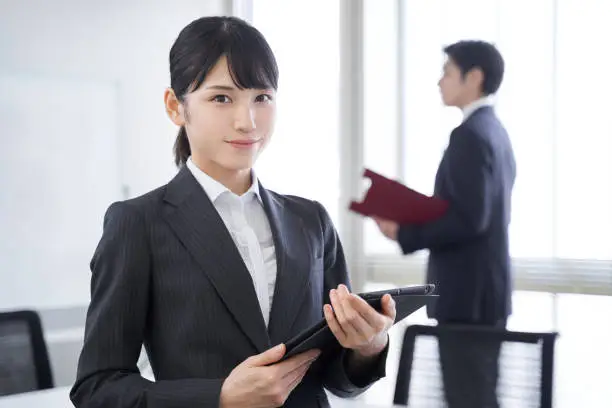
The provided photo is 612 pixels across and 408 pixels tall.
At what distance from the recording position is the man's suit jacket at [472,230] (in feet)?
8.46

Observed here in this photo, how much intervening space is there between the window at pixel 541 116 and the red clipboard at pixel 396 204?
2.59 feet

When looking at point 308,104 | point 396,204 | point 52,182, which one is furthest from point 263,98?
point 308,104

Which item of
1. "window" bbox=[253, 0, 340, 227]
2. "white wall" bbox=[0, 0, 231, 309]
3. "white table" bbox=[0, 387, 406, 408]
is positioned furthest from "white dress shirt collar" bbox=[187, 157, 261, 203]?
"window" bbox=[253, 0, 340, 227]

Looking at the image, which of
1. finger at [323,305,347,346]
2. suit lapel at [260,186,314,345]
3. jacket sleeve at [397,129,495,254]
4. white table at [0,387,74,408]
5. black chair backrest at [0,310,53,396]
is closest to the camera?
finger at [323,305,347,346]

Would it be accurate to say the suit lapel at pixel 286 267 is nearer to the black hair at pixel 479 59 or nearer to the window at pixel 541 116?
the black hair at pixel 479 59

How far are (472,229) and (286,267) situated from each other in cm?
175

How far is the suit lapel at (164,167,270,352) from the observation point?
36.6 inches

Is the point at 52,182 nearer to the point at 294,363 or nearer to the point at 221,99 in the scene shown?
the point at 221,99

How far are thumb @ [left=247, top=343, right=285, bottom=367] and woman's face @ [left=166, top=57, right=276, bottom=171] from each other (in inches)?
10.3

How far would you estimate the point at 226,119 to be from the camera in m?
0.98

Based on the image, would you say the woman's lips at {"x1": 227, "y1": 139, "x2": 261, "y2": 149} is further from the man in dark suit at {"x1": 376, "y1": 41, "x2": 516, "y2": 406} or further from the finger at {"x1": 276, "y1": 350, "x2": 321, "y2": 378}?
the man in dark suit at {"x1": 376, "y1": 41, "x2": 516, "y2": 406}

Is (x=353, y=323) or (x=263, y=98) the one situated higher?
(x=263, y=98)

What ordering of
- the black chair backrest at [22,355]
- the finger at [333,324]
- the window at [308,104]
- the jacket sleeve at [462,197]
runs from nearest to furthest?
1. the finger at [333,324]
2. the black chair backrest at [22,355]
3. the jacket sleeve at [462,197]
4. the window at [308,104]

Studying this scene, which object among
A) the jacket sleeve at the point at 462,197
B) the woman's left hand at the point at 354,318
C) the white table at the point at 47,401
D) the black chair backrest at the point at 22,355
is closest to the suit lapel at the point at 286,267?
the woman's left hand at the point at 354,318
